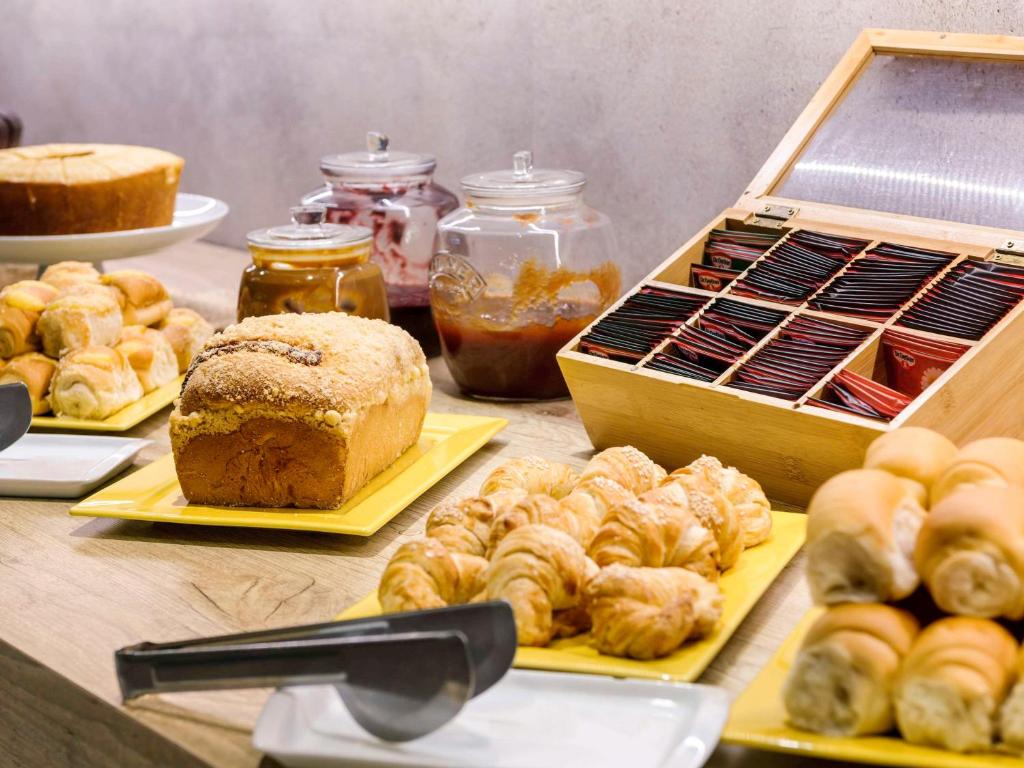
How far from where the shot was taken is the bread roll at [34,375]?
153cm

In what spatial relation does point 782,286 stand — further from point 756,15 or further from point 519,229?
point 756,15

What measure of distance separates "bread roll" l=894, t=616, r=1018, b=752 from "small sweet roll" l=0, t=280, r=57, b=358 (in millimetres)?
1232

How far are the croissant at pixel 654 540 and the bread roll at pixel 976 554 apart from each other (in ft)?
0.80

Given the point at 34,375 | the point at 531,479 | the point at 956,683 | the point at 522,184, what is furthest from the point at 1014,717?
the point at 34,375

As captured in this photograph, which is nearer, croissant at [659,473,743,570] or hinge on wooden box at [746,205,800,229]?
croissant at [659,473,743,570]

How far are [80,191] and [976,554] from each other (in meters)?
1.56

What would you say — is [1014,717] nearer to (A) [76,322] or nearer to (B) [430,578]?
(B) [430,578]

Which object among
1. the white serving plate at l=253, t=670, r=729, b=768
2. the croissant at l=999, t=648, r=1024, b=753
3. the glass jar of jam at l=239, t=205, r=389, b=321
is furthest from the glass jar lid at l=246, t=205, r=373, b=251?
the croissant at l=999, t=648, r=1024, b=753

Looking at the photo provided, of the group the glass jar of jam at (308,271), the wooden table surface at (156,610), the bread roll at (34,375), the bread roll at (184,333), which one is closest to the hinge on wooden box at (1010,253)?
the wooden table surface at (156,610)

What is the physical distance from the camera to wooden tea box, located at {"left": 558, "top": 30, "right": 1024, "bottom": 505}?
3.80 ft

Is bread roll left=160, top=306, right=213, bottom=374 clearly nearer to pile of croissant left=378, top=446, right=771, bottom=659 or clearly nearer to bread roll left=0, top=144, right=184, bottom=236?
bread roll left=0, top=144, right=184, bottom=236

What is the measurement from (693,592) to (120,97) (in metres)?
2.38

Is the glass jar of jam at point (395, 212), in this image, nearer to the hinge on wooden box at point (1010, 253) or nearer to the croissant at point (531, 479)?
Answer: the croissant at point (531, 479)

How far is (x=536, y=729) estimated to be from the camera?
0.80m
